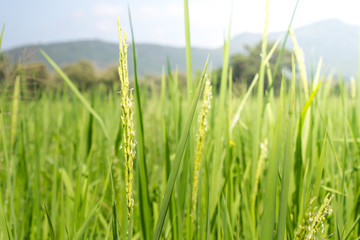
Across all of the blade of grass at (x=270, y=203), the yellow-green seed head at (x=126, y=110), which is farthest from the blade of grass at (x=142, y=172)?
the blade of grass at (x=270, y=203)

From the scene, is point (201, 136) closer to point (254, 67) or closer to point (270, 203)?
point (270, 203)

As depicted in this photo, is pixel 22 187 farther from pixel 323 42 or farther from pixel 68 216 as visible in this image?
pixel 323 42

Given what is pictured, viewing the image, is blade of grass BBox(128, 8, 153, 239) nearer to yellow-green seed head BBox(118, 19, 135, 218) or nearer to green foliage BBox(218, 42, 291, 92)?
yellow-green seed head BBox(118, 19, 135, 218)

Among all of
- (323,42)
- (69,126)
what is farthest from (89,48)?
(69,126)

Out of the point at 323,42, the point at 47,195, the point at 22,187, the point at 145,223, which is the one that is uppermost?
the point at 323,42

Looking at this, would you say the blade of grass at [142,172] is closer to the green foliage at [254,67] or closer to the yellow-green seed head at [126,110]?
the yellow-green seed head at [126,110]

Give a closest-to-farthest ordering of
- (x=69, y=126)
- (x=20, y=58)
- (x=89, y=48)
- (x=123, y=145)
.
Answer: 1. (x=123, y=145)
2. (x=20, y=58)
3. (x=69, y=126)
4. (x=89, y=48)

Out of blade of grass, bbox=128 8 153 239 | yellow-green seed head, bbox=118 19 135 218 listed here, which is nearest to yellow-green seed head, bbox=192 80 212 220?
blade of grass, bbox=128 8 153 239

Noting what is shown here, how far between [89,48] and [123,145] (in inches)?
5790

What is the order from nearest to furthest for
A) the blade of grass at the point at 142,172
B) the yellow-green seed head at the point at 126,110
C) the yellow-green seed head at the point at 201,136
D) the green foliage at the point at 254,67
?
the yellow-green seed head at the point at 126,110, the blade of grass at the point at 142,172, the yellow-green seed head at the point at 201,136, the green foliage at the point at 254,67

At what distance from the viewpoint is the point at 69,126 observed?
304 centimetres

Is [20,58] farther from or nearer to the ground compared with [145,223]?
farther from the ground

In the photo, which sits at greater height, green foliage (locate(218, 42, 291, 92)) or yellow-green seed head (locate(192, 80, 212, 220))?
green foliage (locate(218, 42, 291, 92))

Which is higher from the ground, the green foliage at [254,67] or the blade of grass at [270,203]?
the green foliage at [254,67]
